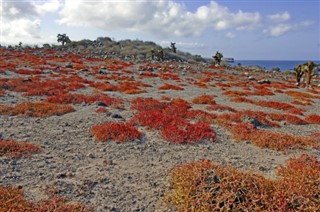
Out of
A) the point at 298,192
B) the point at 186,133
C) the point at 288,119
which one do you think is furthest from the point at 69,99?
the point at 298,192

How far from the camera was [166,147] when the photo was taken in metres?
12.4

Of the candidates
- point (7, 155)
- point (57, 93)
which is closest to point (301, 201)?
point (7, 155)

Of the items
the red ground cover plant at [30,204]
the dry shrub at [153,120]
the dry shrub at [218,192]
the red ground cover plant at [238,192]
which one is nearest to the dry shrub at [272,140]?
the dry shrub at [153,120]

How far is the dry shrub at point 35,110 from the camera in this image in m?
16.4

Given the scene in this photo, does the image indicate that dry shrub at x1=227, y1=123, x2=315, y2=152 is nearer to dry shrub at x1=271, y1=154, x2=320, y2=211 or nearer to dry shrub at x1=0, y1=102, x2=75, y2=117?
Answer: dry shrub at x1=271, y1=154, x2=320, y2=211

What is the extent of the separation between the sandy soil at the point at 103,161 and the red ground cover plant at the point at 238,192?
766 millimetres

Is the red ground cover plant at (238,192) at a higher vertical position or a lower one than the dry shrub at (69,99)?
higher

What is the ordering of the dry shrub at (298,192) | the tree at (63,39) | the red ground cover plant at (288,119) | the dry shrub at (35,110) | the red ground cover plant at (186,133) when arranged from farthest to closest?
the tree at (63,39), the red ground cover plant at (288,119), the dry shrub at (35,110), the red ground cover plant at (186,133), the dry shrub at (298,192)

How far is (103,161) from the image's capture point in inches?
410

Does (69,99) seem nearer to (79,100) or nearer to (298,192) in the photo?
(79,100)

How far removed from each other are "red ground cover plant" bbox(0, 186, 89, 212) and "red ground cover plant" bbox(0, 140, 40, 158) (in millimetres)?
2877

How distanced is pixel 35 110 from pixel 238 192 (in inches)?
539

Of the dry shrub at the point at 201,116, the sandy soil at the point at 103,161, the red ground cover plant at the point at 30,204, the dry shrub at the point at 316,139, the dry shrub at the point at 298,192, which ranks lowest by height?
the dry shrub at the point at 316,139

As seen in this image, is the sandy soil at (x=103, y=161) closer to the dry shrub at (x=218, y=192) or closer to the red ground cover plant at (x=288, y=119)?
the dry shrub at (x=218, y=192)
